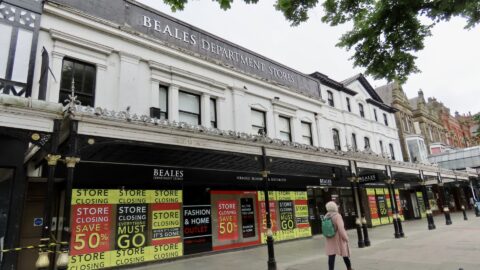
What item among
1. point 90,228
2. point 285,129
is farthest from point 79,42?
point 285,129

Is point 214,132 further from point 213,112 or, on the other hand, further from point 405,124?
point 405,124

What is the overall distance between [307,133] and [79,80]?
468 inches

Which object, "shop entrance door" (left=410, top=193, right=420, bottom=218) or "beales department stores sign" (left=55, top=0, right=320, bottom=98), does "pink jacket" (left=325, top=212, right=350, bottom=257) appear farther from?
"shop entrance door" (left=410, top=193, right=420, bottom=218)

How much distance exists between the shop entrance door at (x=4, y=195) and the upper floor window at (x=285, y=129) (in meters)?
11.3

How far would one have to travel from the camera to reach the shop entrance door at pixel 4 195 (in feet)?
26.5

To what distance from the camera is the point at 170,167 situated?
10.5 meters

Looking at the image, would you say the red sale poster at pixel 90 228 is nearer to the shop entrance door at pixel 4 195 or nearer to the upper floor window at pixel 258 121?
the shop entrance door at pixel 4 195

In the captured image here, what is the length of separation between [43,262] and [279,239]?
11.2 m

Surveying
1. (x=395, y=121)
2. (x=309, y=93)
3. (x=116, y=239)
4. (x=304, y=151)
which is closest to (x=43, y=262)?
(x=116, y=239)

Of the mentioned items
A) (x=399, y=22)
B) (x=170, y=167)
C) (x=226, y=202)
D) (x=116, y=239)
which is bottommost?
(x=116, y=239)

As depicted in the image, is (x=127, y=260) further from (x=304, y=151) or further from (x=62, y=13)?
(x=62, y=13)

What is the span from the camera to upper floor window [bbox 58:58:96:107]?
9.78 metres

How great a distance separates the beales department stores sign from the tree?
296 inches

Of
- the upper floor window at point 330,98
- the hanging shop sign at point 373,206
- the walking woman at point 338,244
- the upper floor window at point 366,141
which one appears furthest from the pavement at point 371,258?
the upper floor window at point 366,141
